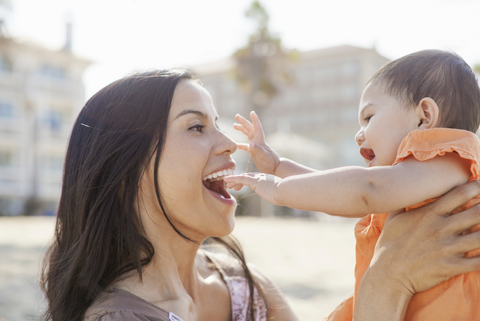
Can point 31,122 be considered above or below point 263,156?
below

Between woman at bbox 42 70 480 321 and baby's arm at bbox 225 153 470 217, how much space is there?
0.63m

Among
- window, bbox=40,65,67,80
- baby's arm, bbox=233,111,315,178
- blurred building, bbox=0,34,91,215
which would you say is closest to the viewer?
baby's arm, bbox=233,111,315,178

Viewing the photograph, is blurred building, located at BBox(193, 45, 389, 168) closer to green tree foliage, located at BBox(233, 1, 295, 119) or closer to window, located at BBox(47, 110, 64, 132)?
window, located at BBox(47, 110, 64, 132)

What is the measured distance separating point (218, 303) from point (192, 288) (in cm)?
20

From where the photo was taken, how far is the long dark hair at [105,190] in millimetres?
1959

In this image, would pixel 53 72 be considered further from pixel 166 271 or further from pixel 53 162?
pixel 166 271

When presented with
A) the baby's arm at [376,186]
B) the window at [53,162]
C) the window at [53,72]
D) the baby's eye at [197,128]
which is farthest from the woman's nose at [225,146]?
the window at [53,72]

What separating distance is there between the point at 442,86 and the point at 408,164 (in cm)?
41

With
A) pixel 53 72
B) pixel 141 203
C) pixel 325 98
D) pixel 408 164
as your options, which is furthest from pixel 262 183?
pixel 325 98

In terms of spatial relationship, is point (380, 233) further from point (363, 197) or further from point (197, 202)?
point (197, 202)

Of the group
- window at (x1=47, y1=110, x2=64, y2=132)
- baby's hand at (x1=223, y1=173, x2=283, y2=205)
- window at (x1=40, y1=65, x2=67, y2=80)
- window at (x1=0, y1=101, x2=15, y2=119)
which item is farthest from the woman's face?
window at (x1=40, y1=65, x2=67, y2=80)

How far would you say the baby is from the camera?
1.54 m

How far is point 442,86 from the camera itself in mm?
1752

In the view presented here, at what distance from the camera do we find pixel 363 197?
1547 mm
